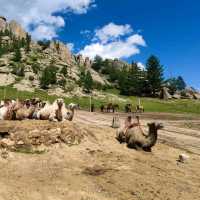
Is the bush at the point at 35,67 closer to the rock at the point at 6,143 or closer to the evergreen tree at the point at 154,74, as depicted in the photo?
the evergreen tree at the point at 154,74

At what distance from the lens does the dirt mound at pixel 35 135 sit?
20.5 m

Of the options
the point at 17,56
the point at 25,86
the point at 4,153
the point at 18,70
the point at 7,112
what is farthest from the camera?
the point at 17,56

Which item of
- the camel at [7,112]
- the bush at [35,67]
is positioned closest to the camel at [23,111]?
the camel at [7,112]

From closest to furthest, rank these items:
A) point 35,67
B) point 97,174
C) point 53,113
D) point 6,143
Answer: point 97,174, point 6,143, point 53,113, point 35,67

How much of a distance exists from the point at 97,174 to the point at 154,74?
14535 centimetres

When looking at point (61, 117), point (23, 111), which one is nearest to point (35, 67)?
point (23, 111)

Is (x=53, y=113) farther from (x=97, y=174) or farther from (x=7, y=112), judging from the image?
(x=97, y=174)

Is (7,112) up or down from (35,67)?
down

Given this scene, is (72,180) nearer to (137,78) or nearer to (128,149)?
(128,149)

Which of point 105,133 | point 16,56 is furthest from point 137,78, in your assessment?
point 105,133

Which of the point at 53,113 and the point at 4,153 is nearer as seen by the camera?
the point at 4,153

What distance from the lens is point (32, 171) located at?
17.5 meters

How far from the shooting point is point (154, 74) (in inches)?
6319

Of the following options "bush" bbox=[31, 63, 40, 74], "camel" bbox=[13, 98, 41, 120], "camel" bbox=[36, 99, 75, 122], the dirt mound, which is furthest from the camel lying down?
"bush" bbox=[31, 63, 40, 74]
